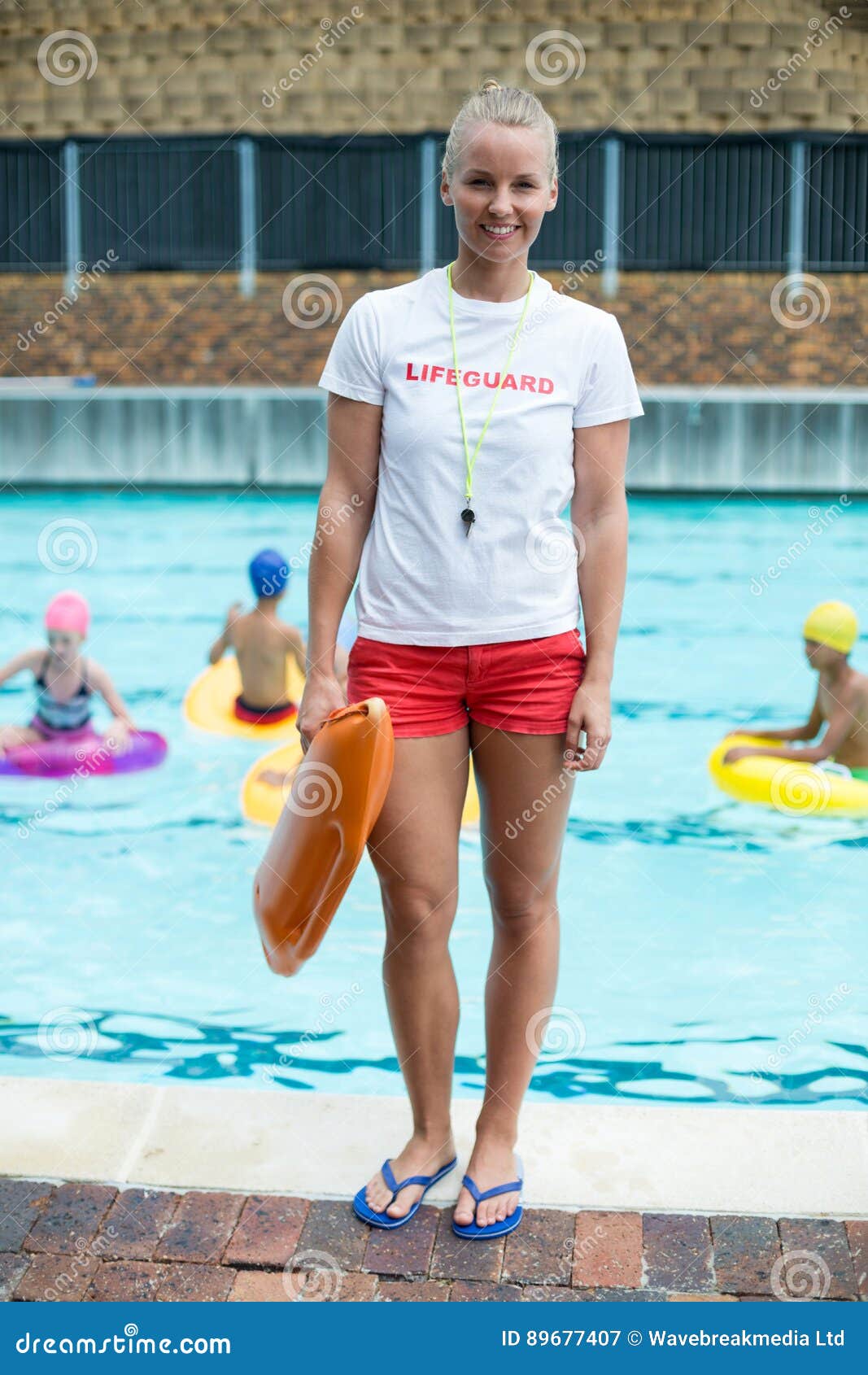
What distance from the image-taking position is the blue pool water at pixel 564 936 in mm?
4320

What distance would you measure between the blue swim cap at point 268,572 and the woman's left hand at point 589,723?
160 inches

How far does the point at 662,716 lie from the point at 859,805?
2.22 m

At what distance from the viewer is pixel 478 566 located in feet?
8.03

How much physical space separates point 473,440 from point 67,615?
4125 mm

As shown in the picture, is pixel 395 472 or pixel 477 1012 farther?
pixel 477 1012

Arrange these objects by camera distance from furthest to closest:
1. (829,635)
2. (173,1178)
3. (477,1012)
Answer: (829,635)
(477,1012)
(173,1178)

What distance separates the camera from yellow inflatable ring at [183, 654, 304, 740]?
695 cm

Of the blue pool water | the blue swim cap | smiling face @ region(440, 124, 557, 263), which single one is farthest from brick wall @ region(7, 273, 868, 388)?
smiling face @ region(440, 124, 557, 263)

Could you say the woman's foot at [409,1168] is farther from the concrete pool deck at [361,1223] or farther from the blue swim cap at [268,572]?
the blue swim cap at [268,572]

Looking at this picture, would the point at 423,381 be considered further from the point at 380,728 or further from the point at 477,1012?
the point at 477,1012

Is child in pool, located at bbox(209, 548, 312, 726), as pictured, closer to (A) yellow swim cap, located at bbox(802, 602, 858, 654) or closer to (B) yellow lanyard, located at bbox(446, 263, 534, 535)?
(A) yellow swim cap, located at bbox(802, 602, 858, 654)

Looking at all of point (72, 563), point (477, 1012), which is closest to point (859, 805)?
point (477, 1012)

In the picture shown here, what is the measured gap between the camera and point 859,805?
19.6 feet

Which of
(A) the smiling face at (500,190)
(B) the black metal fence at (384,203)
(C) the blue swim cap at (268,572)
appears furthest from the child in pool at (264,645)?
(B) the black metal fence at (384,203)
